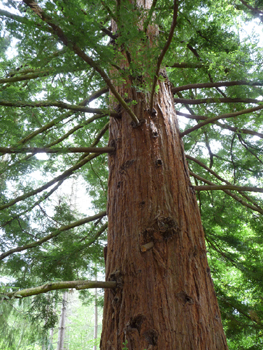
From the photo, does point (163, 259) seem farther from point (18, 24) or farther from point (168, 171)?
point (18, 24)

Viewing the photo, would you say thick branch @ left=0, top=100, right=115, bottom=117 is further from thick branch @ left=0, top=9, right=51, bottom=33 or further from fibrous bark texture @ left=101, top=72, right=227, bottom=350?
thick branch @ left=0, top=9, right=51, bottom=33

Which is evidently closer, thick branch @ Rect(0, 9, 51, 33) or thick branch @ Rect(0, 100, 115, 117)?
thick branch @ Rect(0, 9, 51, 33)

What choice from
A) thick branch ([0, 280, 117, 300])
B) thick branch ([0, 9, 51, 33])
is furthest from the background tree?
thick branch ([0, 280, 117, 300])

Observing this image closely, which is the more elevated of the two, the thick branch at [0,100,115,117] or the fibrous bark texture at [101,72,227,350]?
the thick branch at [0,100,115,117]

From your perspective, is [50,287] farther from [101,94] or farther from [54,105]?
[101,94]

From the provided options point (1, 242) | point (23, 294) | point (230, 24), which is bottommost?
point (23, 294)

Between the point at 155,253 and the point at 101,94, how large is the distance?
2.27 m

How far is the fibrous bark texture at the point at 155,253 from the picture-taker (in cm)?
138

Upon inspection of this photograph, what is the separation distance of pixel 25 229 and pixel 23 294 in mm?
2527

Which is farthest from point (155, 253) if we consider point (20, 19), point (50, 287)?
point (20, 19)

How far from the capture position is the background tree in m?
1.48

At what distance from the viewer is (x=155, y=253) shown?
1583 millimetres

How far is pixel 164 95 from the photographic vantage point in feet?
8.52

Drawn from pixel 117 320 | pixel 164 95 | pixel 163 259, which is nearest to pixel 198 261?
pixel 163 259
